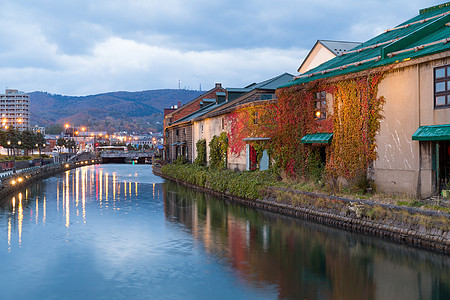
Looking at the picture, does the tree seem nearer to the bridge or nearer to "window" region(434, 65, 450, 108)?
the bridge

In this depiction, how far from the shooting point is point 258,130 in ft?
115

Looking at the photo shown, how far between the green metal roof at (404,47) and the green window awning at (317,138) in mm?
3574

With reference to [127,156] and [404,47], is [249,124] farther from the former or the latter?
[127,156]

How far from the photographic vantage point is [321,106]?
2819 centimetres

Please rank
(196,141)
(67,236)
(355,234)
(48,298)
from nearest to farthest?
1. (48,298)
2. (355,234)
3. (67,236)
4. (196,141)

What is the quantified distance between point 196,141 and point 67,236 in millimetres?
33393

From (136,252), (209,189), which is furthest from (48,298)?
(209,189)

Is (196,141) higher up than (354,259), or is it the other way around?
(196,141)

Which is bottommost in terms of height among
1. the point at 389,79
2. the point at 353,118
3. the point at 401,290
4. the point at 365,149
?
the point at 401,290

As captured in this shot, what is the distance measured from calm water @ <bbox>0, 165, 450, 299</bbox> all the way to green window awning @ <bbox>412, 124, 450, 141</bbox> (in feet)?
16.0

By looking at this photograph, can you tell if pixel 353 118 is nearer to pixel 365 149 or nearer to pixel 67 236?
pixel 365 149

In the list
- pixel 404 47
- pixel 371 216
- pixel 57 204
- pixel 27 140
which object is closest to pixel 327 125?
pixel 404 47

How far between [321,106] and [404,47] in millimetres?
6448

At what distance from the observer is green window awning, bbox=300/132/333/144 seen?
86.7ft
